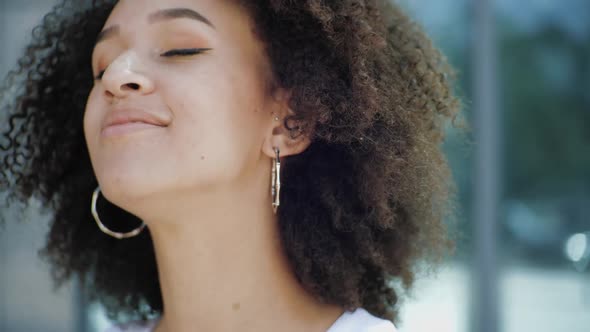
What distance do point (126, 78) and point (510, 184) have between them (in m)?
3.26

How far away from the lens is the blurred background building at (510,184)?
14.5 feet

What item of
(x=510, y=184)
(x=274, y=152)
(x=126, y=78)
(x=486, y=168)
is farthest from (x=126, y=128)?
(x=510, y=184)

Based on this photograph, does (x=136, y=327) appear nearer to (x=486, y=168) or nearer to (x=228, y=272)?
(x=228, y=272)

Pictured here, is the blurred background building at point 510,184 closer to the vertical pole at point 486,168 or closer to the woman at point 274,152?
the vertical pole at point 486,168

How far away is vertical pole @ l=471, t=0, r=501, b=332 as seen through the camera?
14.7 feet

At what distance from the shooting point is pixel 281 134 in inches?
77.6

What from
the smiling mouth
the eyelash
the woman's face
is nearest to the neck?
the woman's face

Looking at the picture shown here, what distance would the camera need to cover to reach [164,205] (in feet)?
5.98

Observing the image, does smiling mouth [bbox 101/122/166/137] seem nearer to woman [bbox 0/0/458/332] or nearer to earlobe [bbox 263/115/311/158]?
woman [bbox 0/0/458/332]

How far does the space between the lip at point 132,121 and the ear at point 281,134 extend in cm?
30

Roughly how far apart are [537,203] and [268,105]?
300 cm

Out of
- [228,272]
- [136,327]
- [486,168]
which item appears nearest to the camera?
[228,272]

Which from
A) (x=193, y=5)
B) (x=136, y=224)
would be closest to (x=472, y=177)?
(x=136, y=224)

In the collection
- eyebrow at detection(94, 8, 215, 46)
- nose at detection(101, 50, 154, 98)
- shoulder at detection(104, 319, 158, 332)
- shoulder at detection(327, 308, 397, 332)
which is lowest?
shoulder at detection(104, 319, 158, 332)
